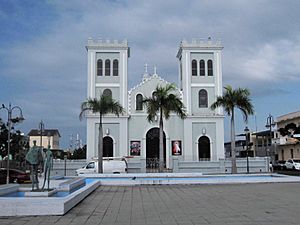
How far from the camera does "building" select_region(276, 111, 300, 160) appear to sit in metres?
65.2

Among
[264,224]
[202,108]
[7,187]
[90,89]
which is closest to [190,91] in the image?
[202,108]

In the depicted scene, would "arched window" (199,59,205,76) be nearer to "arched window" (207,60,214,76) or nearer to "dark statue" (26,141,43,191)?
"arched window" (207,60,214,76)

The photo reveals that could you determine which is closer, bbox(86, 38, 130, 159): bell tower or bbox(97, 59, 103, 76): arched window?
bbox(86, 38, 130, 159): bell tower

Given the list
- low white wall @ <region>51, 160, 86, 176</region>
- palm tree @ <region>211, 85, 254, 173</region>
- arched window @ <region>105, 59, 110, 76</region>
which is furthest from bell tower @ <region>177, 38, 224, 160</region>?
palm tree @ <region>211, 85, 254, 173</region>

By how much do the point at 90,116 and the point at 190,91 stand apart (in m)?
12.1

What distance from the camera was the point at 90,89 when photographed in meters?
47.8

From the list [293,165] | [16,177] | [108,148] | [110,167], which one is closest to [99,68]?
[108,148]

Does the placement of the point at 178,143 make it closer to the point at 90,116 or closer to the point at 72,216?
the point at 90,116

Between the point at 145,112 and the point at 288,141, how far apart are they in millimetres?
30478

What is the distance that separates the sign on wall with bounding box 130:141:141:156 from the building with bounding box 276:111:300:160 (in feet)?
87.4

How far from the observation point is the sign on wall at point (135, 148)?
154 ft

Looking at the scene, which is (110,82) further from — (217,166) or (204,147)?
(217,166)

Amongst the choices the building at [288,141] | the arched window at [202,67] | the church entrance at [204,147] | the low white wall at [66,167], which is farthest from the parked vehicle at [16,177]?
the building at [288,141]

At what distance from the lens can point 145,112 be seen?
158ft
